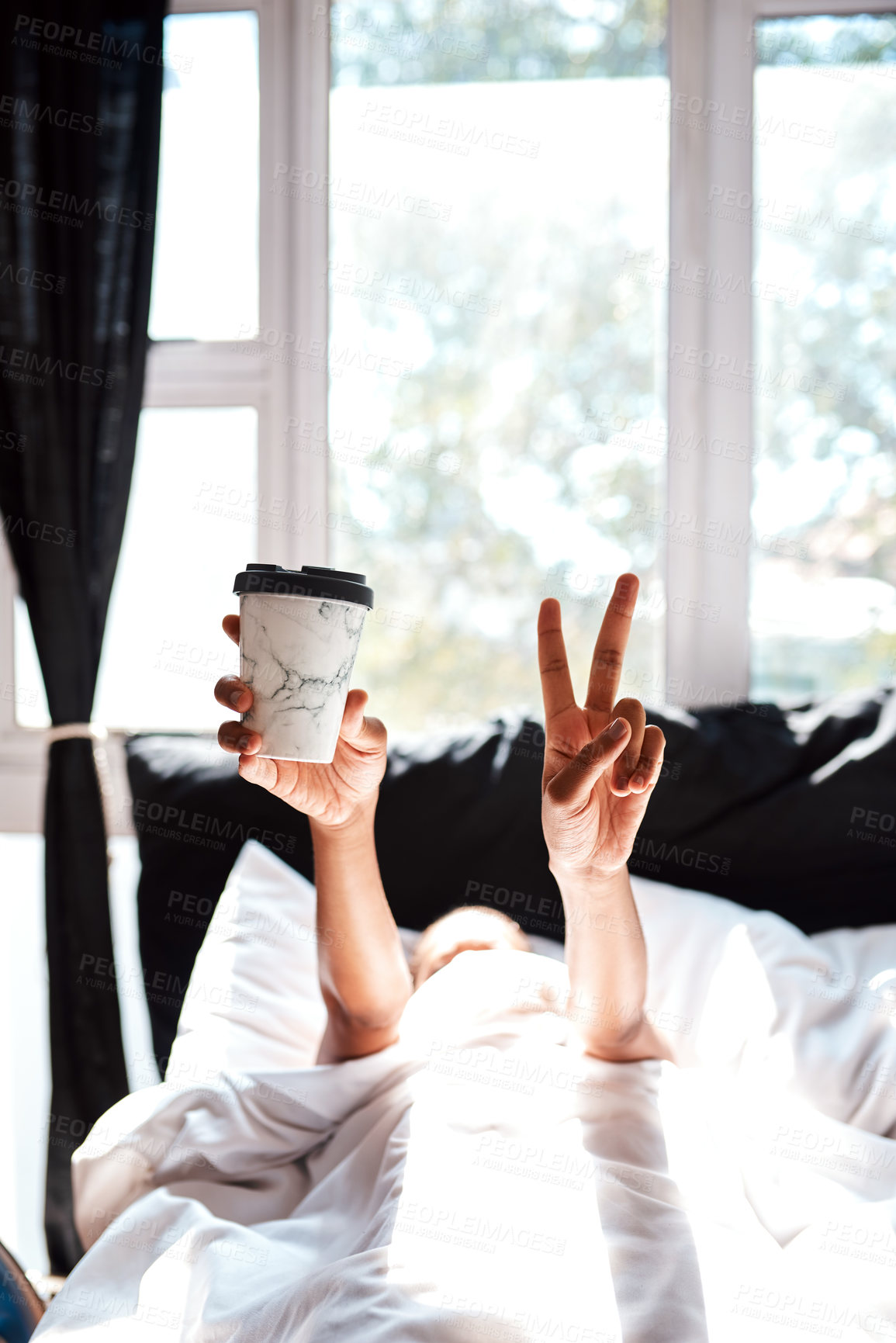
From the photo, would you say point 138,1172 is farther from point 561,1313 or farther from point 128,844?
point 128,844

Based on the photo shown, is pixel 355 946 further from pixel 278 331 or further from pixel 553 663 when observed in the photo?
pixel 278 331

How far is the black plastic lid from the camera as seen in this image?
94 cm

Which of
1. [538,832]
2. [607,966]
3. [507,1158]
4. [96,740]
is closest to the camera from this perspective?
[507,1158]

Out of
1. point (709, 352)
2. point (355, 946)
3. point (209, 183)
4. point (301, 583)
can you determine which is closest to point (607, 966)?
point (355, 946)

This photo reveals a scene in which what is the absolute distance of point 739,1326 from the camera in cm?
90

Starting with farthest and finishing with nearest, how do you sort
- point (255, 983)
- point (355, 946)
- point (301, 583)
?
point (255, 983) < point (355, 946) < point (301, 583)

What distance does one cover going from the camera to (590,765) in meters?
1.03

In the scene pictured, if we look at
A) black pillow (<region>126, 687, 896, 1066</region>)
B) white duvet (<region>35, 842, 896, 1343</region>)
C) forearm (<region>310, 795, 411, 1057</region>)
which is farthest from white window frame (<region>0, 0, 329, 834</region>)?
forearm (<region>310, 795, 411, 1057</region>)

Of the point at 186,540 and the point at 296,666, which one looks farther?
the point at 186,540

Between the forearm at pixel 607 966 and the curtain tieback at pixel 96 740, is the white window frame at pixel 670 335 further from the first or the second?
the forearm at pixel 607 966

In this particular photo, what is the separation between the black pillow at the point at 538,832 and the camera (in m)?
1.69

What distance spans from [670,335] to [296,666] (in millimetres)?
1420

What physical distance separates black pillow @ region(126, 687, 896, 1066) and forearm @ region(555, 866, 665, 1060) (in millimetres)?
448

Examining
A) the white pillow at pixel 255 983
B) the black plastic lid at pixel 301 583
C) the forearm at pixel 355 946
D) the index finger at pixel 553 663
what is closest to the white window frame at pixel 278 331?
the white pillow at pixel 255 983
